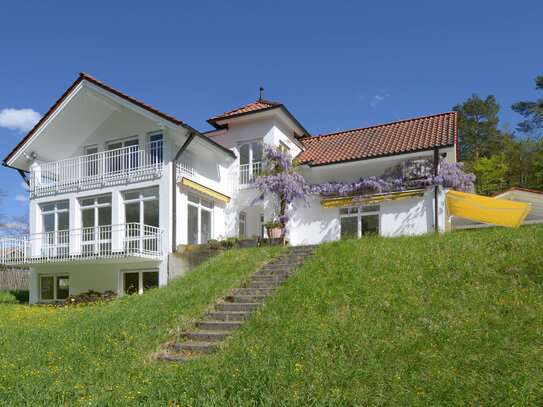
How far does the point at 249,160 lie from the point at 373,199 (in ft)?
19.6

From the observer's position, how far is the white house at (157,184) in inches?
671

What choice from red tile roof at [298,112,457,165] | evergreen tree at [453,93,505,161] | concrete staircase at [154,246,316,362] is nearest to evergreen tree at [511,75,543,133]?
evergreen tree at [453,93,505,161]

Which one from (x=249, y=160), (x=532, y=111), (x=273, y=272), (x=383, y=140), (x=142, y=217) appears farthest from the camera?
(x=532, y=111)

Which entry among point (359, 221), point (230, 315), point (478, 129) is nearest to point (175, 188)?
point (359, 221)

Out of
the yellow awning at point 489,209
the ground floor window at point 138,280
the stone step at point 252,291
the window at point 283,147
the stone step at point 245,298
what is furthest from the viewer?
the window at point 283,147

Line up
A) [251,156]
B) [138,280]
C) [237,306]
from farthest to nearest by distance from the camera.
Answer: [251,156], [138,280], [237,306]

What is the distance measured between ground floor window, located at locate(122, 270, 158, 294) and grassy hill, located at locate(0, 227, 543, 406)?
5190mm

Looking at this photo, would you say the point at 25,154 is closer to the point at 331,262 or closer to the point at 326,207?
the point at 326,207

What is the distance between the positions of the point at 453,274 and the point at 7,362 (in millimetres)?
9618

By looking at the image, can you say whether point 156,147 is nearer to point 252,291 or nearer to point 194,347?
point 252,291

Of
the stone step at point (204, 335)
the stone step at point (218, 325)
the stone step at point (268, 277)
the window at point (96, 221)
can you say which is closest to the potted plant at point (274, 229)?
the stone step at point (268, 277)

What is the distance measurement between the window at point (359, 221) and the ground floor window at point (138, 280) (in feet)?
26.2

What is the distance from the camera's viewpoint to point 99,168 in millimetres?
18844

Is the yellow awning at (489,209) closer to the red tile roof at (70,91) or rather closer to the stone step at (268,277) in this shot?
the stone step at (268,277)
